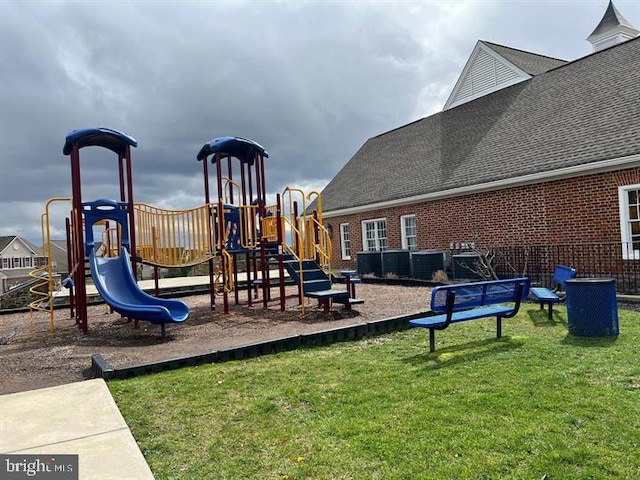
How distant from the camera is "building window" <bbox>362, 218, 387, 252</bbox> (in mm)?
19672

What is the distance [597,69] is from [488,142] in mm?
4162

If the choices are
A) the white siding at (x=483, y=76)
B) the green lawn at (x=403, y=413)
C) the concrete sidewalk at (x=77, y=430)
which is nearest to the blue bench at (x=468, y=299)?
the green lawn at (x=403, y=413)

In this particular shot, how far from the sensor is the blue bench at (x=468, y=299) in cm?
619

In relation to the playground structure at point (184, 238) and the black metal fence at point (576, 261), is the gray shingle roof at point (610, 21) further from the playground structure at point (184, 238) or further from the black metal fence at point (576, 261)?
the playground structure at point (184, 238)

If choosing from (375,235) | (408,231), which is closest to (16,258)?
(375,235)

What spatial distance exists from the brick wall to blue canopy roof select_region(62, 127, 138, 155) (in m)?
10.6

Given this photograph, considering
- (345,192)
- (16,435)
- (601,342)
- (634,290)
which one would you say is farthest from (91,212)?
(345,192)

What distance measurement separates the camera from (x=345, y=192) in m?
23.2

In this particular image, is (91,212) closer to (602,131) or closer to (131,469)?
(131,469)

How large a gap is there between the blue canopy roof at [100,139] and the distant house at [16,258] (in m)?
58.1

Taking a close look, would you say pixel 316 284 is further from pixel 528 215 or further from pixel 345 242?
pixel 345 242

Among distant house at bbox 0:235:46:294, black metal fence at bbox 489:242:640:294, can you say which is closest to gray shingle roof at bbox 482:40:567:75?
black metal fence at bbox 489:242:640:294

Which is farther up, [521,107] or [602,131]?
[521,107]

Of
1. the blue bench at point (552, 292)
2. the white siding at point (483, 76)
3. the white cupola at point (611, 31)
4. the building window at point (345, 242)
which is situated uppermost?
the white cupola at point (611, 31)
